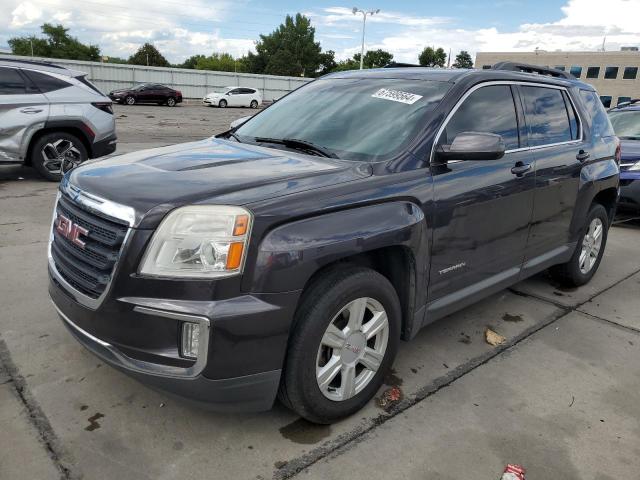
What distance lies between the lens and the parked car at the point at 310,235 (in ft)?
7.22

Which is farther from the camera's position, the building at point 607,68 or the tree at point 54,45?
the tree at point 54,45

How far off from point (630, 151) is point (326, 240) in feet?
21.9

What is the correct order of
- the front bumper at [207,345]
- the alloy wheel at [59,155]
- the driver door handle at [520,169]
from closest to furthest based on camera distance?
the front bumper at [207,345] → the driver door handle at [520,169] → the alloy wheel at [59,155]

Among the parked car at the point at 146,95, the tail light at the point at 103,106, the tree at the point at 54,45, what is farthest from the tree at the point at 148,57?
the tail light at the point at 103,106

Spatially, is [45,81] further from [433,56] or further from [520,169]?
[433,56]

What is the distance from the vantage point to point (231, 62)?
11550 centimetres

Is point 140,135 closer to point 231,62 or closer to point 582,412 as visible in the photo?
point 582,412

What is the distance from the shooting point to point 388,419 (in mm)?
2795

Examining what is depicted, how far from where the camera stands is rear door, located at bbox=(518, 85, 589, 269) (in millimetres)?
3818

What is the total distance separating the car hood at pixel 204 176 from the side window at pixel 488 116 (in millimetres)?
760

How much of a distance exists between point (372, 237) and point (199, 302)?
2.86ft

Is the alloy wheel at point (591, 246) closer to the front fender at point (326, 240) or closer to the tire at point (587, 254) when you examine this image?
the tire at point (587, 254)

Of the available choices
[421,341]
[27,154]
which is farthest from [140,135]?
[421,341]

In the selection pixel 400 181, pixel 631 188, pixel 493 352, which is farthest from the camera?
pixel 631 188
